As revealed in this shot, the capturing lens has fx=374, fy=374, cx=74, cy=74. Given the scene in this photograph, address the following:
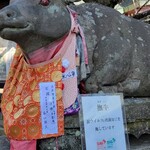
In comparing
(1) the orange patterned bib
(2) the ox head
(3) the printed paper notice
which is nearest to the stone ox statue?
(2) the ox head

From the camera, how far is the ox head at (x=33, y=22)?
2057 mm

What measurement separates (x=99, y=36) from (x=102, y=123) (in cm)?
67

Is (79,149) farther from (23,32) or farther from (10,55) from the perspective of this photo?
(10,55)

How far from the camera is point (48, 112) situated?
7.04 ft

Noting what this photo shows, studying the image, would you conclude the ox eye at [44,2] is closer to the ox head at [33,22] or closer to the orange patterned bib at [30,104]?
the ox head at [33,22]

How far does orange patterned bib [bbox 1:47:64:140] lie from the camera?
2145 mm

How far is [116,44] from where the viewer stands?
8.14 ft

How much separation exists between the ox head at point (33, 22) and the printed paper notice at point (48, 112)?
0.95 feet

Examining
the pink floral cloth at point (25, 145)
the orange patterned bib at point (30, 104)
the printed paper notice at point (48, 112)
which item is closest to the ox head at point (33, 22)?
the orange patterned bib at point (30, 104)

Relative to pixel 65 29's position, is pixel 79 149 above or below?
below

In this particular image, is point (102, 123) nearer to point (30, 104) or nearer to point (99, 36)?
point (30, 104)

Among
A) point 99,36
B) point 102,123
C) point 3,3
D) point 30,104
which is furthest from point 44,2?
point 3,3

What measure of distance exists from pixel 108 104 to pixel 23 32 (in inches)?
24.5

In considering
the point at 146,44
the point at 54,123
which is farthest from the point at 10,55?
the point at 54,123
